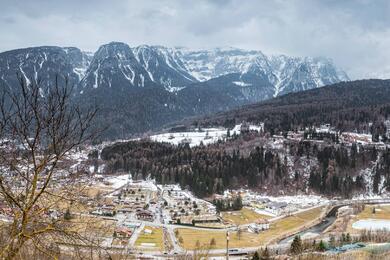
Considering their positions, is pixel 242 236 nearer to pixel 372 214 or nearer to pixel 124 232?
pixel 124 232

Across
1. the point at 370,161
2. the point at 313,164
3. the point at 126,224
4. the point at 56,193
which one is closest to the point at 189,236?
the point at 126,224

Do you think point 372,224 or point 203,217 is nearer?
point 372,224

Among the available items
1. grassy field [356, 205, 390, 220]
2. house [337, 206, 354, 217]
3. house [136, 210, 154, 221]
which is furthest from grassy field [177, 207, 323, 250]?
grassy field [356, 205, 390, 220]

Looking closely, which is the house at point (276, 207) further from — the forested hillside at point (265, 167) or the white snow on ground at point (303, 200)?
the forested hillside at point (265, 167)

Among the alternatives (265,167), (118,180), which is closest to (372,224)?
(265,167)

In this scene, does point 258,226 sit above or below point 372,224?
below

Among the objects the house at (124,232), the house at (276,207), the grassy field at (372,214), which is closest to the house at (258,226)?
the house at (276,207)
